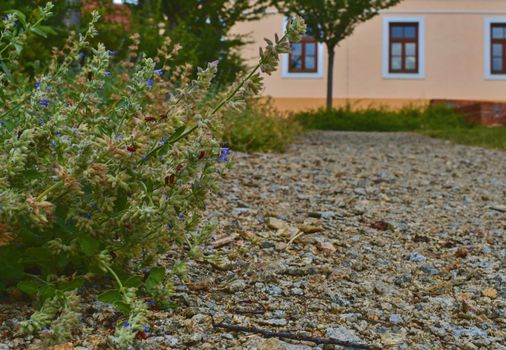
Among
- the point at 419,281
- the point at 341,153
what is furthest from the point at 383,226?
the point at 341,153

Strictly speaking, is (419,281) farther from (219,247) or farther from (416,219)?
(416,219)

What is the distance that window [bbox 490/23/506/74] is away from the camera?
20625mm

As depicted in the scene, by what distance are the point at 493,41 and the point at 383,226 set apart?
19.4 metres

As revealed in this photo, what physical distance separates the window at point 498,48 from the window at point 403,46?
242cm

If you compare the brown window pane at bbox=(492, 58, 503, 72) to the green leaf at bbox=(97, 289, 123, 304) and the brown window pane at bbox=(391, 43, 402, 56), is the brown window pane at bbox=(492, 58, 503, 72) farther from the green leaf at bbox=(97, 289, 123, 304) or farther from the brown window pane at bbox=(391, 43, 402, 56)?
the green leaf at bbox=(97, 289, 123, 304)

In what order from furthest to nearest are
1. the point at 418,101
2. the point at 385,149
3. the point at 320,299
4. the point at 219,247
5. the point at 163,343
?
the point at 418,101, the point at 385,149, the point at 219,247, the point at 320,299, the point at 163,343

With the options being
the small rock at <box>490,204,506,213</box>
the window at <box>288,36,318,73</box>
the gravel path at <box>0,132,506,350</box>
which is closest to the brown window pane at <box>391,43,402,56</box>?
the window at <box>288,36,318,73</box>

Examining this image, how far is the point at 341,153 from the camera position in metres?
7.03

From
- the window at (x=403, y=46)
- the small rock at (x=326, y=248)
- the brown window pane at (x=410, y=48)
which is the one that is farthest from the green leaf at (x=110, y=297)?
the brown window pane at (x=410, y=48)

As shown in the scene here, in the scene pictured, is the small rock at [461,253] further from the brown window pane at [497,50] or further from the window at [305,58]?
the brown window pane at [497,50]

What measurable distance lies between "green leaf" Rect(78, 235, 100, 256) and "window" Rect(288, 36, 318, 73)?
18697mm

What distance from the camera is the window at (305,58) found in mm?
20077

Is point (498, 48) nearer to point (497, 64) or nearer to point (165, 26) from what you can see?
point (497, 64)

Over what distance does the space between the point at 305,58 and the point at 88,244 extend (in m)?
19.0
